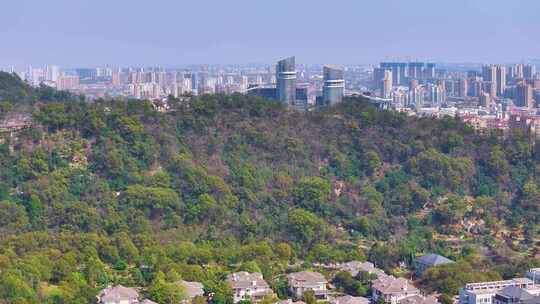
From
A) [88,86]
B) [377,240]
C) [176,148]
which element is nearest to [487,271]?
[377,240]

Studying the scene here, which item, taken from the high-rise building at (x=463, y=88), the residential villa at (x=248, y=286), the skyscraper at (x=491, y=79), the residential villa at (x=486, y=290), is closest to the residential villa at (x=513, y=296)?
the residential villa at (x=486, y=290)

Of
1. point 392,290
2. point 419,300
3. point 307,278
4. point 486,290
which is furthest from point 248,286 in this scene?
point 486,290

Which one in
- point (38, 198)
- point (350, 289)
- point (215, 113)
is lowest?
point (350, 289)

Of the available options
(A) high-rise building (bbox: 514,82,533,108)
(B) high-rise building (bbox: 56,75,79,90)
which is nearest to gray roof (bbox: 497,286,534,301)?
(A) high-rise building (bbox: 514,82,533,108)

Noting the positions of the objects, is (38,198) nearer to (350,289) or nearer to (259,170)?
(259,170)

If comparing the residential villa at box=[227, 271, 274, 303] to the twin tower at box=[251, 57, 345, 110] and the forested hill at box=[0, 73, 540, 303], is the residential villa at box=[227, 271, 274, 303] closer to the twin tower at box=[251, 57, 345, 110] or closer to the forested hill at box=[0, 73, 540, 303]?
the forested hill at box=[0, 73, 540, 303]

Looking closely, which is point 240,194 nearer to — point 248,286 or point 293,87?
point 248,286

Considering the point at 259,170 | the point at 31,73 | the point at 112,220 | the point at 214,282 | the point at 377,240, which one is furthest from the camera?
the point at 31,73
